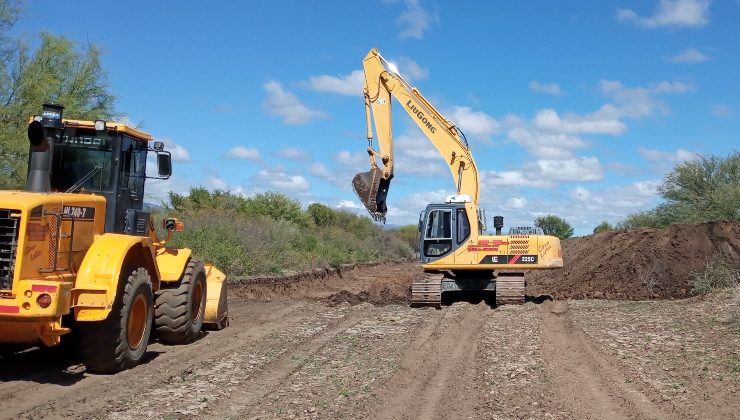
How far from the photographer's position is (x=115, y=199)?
9.54 metres

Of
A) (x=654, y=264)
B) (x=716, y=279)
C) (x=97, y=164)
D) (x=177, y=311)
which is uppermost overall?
(x=97, y=164)

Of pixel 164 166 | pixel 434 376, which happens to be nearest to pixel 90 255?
pixel 164 166

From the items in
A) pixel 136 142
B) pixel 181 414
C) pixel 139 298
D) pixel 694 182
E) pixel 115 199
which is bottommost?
pixel 181 414

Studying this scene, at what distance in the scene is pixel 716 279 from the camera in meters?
19.7

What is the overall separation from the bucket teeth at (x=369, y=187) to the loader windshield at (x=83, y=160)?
9995 millimetres

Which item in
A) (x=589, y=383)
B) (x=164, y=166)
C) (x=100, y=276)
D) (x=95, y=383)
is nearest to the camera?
(x=95, y=383)

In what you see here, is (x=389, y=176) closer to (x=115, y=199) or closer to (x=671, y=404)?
(x=115, y=199)

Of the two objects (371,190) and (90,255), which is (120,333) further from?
(371,190)

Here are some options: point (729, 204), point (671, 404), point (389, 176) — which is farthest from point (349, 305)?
point (729, 204)

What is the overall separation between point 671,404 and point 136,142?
25.8 feet

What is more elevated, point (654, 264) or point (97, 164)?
point (97, 164)

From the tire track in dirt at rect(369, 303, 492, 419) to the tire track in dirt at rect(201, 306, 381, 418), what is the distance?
131cm

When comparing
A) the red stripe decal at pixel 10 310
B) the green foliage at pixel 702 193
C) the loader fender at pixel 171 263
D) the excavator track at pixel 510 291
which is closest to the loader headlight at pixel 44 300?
the red stripe decal at pixel 10 310

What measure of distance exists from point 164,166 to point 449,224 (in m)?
10.1
